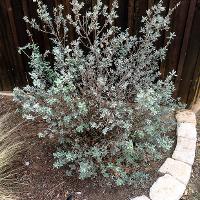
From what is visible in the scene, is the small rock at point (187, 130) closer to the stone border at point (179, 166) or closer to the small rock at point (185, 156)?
the stone border at point (179, 166)

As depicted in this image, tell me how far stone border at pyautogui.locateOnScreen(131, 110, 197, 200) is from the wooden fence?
14.0 inches

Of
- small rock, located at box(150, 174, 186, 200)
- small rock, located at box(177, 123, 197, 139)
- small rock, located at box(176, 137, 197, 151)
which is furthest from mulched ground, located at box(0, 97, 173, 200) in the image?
small rock, located at box(177, 123, 197, 139)

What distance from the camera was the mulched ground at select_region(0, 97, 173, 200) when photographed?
10.4ft

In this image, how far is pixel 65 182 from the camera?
129 inches

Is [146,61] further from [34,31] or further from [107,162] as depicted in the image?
[34,31]

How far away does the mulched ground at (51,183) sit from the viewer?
3.18 m

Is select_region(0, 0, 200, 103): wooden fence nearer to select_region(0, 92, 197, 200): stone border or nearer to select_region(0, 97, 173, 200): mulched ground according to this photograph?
select_region(0, 92, 197, 200): stone border

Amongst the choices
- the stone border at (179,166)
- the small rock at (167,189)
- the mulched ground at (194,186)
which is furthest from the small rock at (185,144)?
the small rock at (167,189)

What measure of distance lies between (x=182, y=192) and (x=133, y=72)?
112 cm

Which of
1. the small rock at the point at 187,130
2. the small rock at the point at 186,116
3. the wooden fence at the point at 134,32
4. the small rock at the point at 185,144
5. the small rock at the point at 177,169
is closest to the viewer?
the small rock at the point at 177,169

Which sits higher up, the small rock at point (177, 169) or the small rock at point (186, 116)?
the small rock at point (186, 116)

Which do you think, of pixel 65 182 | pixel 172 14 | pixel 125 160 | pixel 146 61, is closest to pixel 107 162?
pixel 125 160

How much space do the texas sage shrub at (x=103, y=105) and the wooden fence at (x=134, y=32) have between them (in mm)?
136

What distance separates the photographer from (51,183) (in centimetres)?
327
